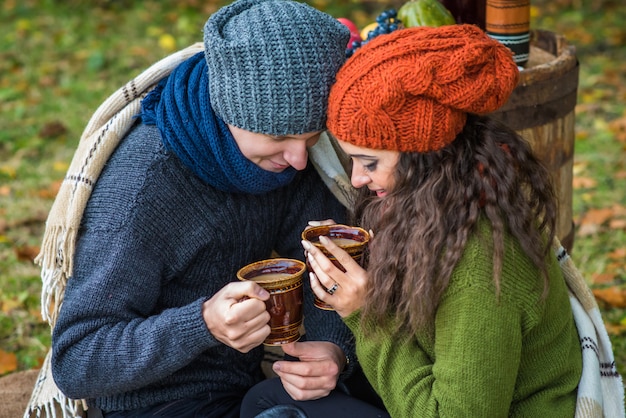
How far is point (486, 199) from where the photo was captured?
1909mm

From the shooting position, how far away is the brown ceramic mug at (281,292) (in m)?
1.96

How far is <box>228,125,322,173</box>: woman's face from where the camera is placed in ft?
6.91

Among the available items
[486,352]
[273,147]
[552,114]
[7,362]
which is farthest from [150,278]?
[7,362]

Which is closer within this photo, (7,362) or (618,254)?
(7,362)

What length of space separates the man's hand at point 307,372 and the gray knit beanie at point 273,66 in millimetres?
649

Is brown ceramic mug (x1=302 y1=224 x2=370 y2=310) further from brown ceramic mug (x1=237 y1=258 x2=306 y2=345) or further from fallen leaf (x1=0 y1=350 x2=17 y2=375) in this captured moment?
fallen leaf (x1=0 y1=350 x2=17 y2=375)

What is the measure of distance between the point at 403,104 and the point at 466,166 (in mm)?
225

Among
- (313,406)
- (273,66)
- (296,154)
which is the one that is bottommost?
(313,406)

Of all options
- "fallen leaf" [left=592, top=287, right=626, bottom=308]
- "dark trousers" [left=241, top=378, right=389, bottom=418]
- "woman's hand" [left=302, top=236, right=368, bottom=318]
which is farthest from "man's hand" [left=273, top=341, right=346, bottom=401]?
"fallen leaf" [left=592, top=287, right=626, bottom=308]

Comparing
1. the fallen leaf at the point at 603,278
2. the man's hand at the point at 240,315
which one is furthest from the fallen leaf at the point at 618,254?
the man's hand at the point at 240,315

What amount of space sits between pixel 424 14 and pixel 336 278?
1.25 meters

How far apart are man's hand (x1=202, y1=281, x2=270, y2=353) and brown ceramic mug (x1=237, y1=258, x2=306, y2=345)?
0.03m

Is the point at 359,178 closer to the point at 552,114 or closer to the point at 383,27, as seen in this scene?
the point at 383,27

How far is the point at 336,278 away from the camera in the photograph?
6.44 ft
